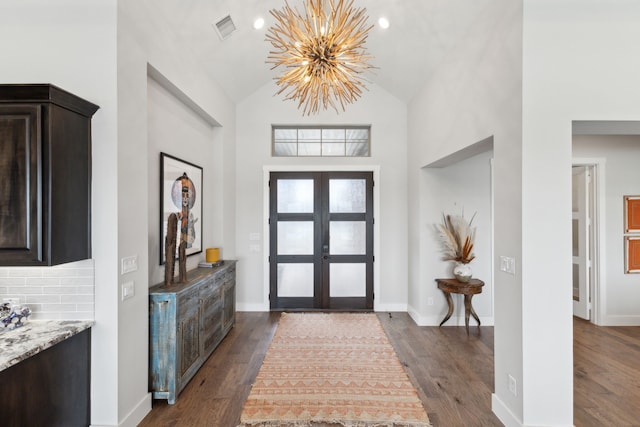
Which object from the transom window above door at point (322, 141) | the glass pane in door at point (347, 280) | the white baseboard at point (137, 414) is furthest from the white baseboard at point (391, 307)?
the white baseboard at point (137, 414)

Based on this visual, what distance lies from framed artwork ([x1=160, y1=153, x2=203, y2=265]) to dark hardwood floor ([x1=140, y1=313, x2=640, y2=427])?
1.28 meters

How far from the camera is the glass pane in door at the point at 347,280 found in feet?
15.9

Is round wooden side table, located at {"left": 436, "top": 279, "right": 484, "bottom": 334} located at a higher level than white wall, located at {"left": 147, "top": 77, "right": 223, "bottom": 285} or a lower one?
lower

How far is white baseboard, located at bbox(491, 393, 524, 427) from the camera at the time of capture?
6.99 feet

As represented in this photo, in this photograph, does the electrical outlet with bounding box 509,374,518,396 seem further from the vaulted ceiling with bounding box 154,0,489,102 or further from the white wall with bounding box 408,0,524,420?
the vaulted ceiling with bounding box 154,0,489,102

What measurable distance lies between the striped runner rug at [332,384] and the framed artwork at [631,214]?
388cm

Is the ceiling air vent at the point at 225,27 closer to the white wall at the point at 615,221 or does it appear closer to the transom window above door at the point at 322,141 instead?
the transom window above door at the point at 322,141

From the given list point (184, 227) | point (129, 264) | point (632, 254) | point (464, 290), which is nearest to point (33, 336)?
point (129, 264)

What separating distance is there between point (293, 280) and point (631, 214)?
509 centimetres

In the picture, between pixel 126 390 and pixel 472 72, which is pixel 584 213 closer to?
pixel 472 72

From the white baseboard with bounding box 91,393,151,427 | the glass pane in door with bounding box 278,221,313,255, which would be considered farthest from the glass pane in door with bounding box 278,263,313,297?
the white baseboard with bounding box 91,393,151,427

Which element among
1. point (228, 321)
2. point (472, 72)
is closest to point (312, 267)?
point (228, 321)

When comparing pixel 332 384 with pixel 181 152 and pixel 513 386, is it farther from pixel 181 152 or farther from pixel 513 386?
pixel 181 152

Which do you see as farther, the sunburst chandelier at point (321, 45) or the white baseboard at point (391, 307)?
the white baseboard at point (391, 307)
